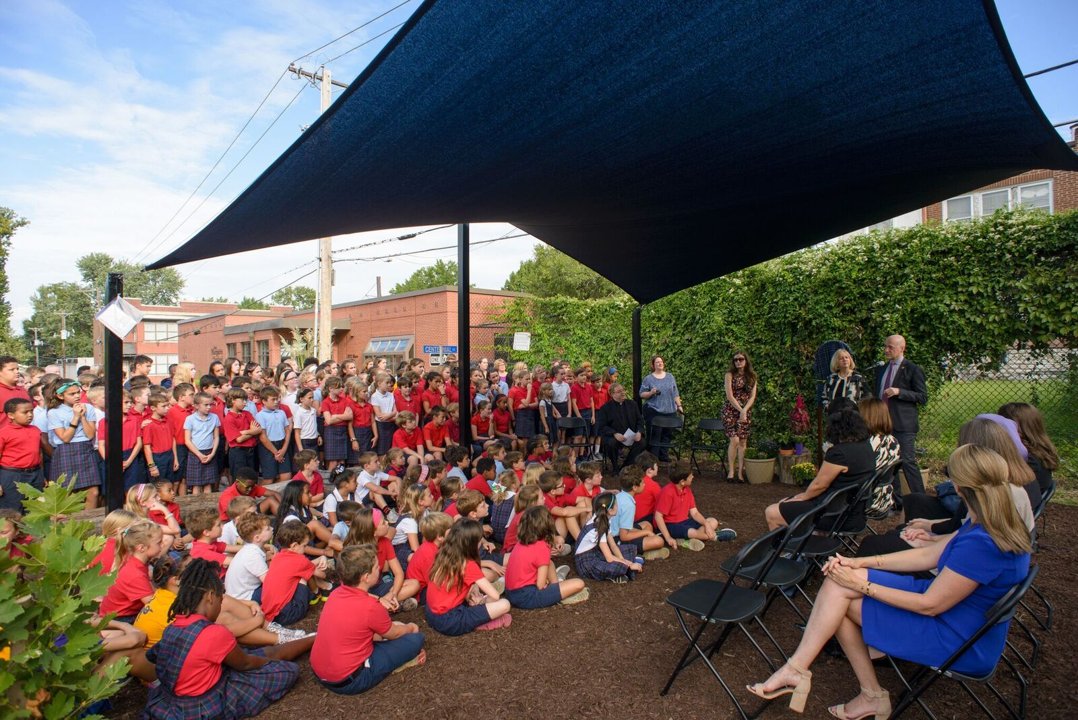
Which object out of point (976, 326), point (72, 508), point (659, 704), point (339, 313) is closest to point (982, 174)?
point (976, 326)

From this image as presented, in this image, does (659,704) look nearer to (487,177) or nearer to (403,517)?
(403,517)

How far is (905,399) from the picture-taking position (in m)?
5.93

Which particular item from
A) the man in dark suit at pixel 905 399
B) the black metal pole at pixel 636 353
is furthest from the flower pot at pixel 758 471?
the man in dark suit at pixel 905 399

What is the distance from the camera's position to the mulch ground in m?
2.82

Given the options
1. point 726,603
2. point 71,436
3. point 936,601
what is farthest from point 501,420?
point 936,601

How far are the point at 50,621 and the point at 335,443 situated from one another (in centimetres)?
609

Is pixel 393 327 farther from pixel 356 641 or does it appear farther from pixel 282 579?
pixel 356 641

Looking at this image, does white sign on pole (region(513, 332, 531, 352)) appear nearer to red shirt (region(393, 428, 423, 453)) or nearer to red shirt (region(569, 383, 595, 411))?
red shirt (region(569, 383, 595, 411))

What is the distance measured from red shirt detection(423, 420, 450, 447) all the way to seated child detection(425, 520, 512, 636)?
4.12 meters

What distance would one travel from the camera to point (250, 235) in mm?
4492

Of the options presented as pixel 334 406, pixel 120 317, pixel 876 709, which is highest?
pixel 120 317

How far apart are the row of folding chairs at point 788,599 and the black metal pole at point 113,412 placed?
4.21 m

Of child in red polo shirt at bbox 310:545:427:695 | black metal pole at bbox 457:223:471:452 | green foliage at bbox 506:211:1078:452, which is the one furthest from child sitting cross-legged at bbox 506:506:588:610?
green foliage at bbox 506:211:1078:452

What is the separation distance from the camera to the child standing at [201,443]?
22.2 feet
